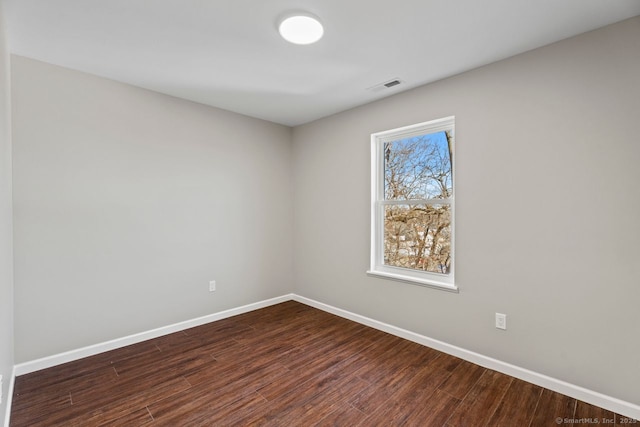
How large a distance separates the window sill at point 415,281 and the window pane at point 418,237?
14 cm

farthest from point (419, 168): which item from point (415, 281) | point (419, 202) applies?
point (415, 281)

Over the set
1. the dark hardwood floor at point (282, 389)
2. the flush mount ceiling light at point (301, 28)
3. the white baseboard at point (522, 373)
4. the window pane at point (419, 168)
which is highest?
the flush mount ceiling light at point (301, 28)

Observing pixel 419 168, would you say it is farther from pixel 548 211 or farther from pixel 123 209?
pixel 123 209

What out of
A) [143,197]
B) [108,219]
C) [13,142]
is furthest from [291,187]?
[13,142]

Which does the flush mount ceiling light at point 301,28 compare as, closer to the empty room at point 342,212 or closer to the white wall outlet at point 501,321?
the empty room at point 342,212

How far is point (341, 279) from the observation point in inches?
143

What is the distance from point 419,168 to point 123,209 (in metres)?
2.92

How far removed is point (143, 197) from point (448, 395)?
3112 millimetres

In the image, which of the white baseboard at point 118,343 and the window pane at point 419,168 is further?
the window pane at point 419,168

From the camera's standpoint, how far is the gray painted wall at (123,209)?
2.38 meters

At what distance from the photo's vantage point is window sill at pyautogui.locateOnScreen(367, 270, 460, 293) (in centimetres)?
269

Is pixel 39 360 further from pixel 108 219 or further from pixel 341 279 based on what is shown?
pixel 341 279

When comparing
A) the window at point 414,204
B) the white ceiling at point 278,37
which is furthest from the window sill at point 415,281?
the white ceiling at point 278,37

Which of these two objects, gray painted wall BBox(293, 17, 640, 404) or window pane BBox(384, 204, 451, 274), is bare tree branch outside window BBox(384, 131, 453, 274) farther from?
gray painted wall BBox(293, 17, 640, 404)
